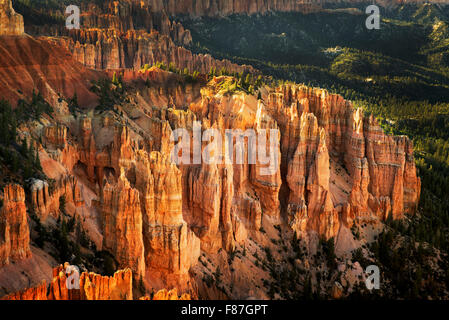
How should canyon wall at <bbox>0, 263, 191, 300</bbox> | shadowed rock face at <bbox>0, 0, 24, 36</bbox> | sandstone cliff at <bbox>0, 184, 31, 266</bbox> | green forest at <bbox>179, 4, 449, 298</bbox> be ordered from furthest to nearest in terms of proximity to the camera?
green forest at <bbox>179, 4, 449, 298</bbox>, shadowed rock face at <bbox>0, 0, 24, 36</bbox>, sandstone cliff at <bbox>0, 184, 31, 266</bbox>, canyon wall at <bbox>0, 263, 191, 300</bbox>

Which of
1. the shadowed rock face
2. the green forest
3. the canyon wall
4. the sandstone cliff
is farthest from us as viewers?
the green forest

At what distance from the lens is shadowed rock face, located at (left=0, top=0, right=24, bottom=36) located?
59.1 m

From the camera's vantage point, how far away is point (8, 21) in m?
60.0

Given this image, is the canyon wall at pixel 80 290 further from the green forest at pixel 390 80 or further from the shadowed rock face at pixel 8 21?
the shadowed rock face at pixel 8 21

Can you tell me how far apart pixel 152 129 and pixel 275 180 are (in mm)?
13446

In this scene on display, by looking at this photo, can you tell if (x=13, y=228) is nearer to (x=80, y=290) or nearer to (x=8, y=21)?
(x=80, y=290)

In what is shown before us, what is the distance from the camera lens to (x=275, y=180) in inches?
2244

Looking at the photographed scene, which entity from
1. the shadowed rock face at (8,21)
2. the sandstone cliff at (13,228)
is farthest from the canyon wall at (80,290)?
the shadowed rock face at (8,21)

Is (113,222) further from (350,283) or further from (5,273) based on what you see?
(350,283)

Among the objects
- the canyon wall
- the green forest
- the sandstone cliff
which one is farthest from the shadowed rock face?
the green forest

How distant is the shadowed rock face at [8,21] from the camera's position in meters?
59.1

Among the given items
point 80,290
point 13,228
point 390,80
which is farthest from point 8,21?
point 390,80

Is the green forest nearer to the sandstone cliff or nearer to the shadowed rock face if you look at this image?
the sandstone cliff
